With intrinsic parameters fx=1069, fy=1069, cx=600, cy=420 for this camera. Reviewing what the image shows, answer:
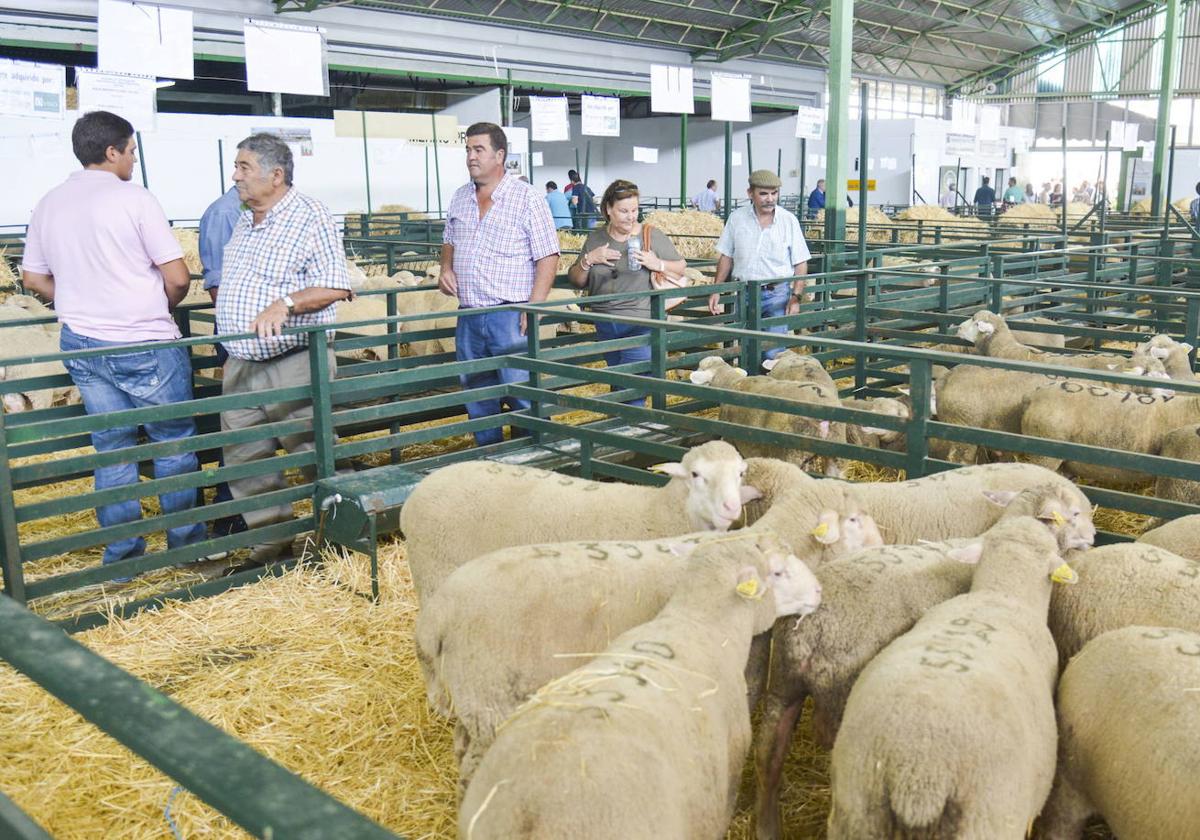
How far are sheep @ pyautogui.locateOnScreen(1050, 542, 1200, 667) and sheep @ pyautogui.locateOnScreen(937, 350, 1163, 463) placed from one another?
2770 millimetres

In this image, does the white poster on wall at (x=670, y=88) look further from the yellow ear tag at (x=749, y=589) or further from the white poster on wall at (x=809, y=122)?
the yellow ear tag at (x=749, y=589)

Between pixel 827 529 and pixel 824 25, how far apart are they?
3015 centimetres

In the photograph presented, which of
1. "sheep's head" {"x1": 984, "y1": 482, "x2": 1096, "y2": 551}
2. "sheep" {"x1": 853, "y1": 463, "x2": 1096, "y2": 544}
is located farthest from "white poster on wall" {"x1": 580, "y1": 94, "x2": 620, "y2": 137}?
"sheep's head" {"x1": 984, "y1": 482, "x2": 1096, "y2": 551}

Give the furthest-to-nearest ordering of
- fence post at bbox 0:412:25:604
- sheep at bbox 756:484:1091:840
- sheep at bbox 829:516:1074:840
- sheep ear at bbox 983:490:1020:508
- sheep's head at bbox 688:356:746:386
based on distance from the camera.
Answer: sheep's head at bbox 688:356:746:386 < fence post at bbox 0:412:25:604 < sheep ear at bbox 983:490:1020:508 < sheep at bbox 756:484:1091:840 < sheep at bbox 829:516:1074:840

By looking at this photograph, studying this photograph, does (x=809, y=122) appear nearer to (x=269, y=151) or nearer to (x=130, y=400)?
(x=269, y=151)

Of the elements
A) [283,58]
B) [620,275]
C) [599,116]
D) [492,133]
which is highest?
[599,116]

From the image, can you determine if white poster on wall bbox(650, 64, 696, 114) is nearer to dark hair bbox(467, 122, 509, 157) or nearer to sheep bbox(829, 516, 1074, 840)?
dark hair bbox(467, 122, 509, 157)

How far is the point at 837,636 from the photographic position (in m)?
2.84

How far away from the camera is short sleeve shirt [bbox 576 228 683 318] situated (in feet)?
21.1

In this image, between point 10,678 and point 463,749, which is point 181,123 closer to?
point 10,678

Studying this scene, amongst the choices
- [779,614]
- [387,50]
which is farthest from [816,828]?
[387,50]

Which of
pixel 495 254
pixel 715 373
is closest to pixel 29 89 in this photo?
pixel 495 254

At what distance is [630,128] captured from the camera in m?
36.2

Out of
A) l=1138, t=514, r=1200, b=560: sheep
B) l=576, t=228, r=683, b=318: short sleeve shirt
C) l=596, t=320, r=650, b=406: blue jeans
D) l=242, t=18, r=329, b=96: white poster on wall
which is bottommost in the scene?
l=1138, t=514, r=1200, b=560: sheep
